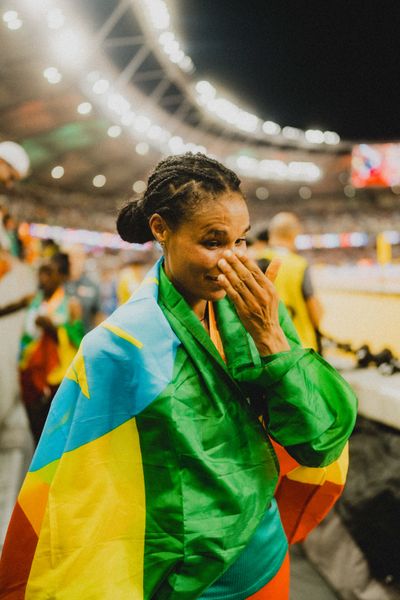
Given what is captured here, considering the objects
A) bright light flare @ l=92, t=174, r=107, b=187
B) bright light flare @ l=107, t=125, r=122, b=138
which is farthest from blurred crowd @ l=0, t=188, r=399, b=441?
bright light flare @ l=92, t=174, r=107, b=187

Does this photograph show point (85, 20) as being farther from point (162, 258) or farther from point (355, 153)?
point (355, 153)

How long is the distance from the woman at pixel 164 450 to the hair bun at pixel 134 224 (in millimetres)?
338

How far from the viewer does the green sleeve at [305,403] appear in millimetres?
933

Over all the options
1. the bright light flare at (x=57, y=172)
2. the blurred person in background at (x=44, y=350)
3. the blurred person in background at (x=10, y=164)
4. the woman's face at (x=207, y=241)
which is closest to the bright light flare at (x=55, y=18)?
the bright light flare at (x=57, y=172)

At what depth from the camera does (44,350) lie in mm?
3414

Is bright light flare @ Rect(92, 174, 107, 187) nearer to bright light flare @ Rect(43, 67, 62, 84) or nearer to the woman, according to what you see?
bright light flare @ Rect(43, 67, 62, 84)

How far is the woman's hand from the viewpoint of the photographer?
0.97m

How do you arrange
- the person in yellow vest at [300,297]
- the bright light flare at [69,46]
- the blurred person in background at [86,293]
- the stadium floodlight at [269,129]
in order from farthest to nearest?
the stadium floodlight at [269,129] → the bright light flare at [69,46] → the blurred person in background at [86,293] → the person in yellow vest at [300,297]

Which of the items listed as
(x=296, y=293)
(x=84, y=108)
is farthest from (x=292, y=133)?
(x=296, y=293)

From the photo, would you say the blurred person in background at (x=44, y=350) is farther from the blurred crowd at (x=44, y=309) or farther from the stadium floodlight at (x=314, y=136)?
the stadium floodlight at (x=314, y=136)

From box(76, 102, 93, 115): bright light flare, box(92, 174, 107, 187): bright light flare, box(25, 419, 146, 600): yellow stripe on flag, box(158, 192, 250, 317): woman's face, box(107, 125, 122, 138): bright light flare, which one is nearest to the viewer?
box(25, 419, 146, 600): yellow stripe on flag

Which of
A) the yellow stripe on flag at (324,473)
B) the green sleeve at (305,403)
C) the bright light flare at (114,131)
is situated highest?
the bright light flare at (114,131)

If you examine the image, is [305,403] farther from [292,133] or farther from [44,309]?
[292,133]

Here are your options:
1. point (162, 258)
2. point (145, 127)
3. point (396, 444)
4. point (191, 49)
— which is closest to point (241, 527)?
point (162, 258)
